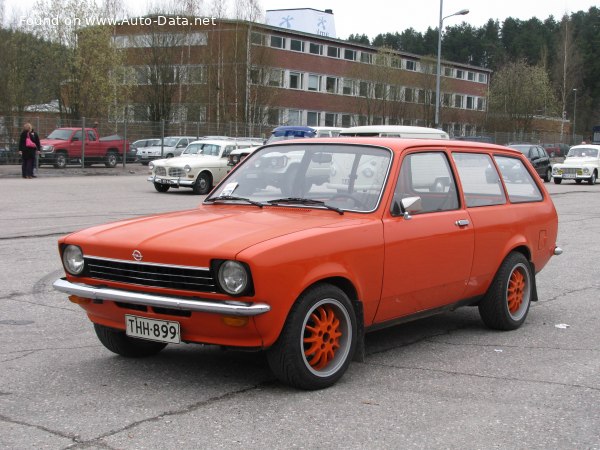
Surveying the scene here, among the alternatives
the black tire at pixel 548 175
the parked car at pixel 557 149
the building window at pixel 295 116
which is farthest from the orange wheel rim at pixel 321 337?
the parked car at pixel 557 149

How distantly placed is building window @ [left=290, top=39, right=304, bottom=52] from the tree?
1960cm

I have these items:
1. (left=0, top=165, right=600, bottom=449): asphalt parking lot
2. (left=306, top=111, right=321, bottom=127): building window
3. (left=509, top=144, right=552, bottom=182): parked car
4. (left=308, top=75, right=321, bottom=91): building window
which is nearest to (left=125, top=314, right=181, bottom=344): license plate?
(left=0, top=165, right=600, bottom=449): asphalt parking lot

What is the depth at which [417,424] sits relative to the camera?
4438 millimetres

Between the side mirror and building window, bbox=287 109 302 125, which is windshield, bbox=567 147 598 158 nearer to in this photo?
the side mirror

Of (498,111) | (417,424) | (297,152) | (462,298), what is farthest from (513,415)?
(498,111)

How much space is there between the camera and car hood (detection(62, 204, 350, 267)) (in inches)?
187

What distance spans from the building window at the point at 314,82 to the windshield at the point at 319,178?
6233 centimetres

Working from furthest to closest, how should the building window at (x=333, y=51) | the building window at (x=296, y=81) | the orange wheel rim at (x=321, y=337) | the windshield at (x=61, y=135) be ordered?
the building window at (x=333, y=51) → the building window at (x=296, y=81) → the windshield at (x=61, y=135) → the orange wheel rim at (x=321, y=337)

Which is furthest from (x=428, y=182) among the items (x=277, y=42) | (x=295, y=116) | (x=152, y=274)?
(x=295, y=116)

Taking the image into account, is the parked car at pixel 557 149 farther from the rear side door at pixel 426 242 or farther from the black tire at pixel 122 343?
the black tire at pixel 122 343

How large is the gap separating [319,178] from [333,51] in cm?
6554

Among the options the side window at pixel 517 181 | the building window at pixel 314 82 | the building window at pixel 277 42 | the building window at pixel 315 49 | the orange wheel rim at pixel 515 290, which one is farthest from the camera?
the building window at pixel 314 82

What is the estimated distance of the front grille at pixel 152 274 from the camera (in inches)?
186

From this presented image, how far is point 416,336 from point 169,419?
9.03 ft
